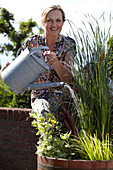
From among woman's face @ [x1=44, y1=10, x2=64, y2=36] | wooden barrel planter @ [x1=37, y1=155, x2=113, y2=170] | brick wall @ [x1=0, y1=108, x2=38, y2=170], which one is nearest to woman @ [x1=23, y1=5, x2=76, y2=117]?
woman's face @ [x1=44, y1=10, x2=64, y2=36]

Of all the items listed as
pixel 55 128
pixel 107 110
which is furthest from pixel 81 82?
pixel 55 128

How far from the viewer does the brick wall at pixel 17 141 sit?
12.2ft

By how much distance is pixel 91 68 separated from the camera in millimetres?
2289

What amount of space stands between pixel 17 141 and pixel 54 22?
1.72 m

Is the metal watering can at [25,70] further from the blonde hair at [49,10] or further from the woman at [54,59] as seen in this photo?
the blonde hair at [49,10]

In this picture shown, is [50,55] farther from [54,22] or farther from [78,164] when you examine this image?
[78,164]

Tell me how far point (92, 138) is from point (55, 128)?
0.39m

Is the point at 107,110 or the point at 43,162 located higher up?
the point at 107,110

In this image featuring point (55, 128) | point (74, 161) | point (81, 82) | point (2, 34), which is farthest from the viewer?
point (2, 34)

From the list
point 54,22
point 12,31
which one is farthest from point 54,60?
point 12,31

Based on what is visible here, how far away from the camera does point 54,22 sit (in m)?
2.69

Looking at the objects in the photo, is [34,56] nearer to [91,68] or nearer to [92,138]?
[91,68]

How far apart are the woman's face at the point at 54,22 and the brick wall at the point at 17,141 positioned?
4.18 ft

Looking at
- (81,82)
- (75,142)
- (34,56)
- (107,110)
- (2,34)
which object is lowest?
(75,142)
